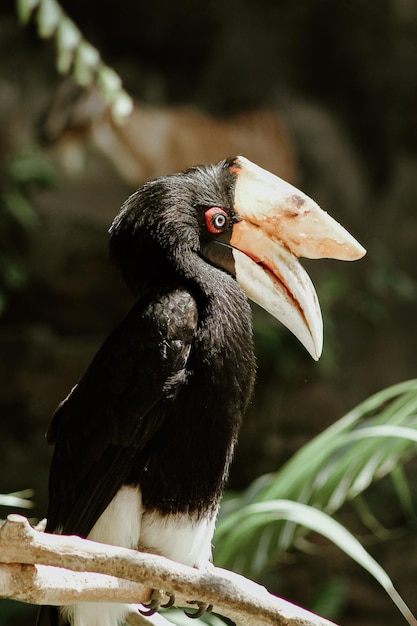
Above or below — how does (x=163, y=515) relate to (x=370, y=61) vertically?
below

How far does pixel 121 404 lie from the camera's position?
134 cm

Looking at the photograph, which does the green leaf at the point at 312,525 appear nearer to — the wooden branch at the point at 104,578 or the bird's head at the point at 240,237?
the wooden branch at the point at 104,578

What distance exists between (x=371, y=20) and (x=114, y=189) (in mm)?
1367

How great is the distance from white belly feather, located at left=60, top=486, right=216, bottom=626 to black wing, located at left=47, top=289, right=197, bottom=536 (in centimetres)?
3

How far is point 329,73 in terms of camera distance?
3.79 metres

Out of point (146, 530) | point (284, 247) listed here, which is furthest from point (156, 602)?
point (284, 247)

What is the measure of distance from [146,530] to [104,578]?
258 millimetres

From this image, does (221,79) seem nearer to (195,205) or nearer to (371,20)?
(371,20)

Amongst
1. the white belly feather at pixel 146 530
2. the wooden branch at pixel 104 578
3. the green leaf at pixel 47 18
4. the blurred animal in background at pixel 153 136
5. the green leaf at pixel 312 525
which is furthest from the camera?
the blurred animal in background at pixel 153 136

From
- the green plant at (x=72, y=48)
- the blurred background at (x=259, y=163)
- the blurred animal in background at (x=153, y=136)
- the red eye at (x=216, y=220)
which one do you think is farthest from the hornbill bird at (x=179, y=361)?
the blurred animal in background at (x=153, y=136)

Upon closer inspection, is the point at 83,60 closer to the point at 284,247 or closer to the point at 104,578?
the point at 284,247

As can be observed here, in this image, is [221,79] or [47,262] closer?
[47,262]

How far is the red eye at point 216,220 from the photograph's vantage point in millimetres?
1452

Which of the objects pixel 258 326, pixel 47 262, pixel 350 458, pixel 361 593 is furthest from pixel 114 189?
pixel 350 458
